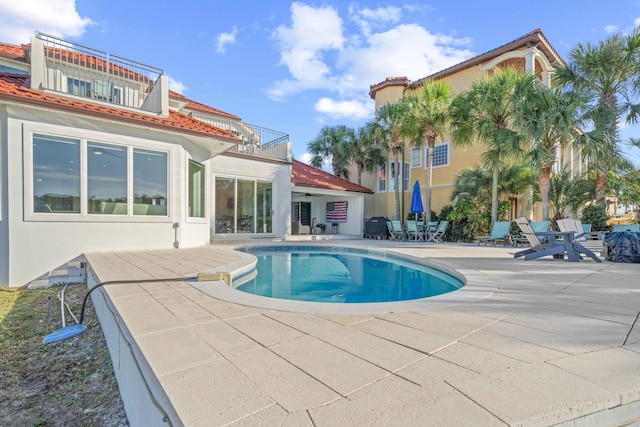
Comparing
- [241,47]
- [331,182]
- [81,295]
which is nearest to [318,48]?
[241,47]

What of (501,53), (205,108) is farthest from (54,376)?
(501,53)

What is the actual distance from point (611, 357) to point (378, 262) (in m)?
7.62

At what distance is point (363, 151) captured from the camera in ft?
70.1

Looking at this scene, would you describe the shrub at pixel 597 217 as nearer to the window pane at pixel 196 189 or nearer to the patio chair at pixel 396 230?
the patio chair at pixel 396 230

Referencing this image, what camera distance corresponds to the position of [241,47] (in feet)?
49.3

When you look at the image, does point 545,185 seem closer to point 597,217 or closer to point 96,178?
point 597,217

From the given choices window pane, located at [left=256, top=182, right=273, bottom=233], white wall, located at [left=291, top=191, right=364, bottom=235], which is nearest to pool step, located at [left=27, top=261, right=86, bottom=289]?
window pane, located at [left=256, top=182, right=273, bottom=233]

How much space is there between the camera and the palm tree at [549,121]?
37.8 ft

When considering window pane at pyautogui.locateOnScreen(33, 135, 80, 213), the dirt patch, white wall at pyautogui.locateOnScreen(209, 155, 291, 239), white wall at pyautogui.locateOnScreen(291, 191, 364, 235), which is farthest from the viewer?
white wall at pyautogui.locateOnScreen(291, 191, 364, 235)

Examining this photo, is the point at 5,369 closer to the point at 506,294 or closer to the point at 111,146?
the point at 506,294

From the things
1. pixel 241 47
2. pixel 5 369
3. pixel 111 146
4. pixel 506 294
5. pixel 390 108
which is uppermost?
pixel 241 47

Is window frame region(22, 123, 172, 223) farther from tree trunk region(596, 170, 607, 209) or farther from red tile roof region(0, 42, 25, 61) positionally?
tree trunk region(596, 170, 607, 209)

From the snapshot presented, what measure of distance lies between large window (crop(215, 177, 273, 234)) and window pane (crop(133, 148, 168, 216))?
13.1 ft

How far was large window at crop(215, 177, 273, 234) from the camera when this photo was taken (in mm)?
13172
